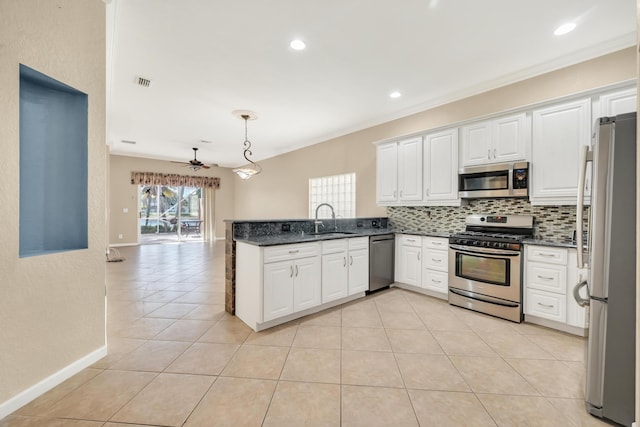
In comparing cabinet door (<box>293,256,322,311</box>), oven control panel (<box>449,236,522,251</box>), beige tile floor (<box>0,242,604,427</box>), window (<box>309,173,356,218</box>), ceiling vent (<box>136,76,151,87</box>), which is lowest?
beige tile floor (<box>0,242,604,427</box>)

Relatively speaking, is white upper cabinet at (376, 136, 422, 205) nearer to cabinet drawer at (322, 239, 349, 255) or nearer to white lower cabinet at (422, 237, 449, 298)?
white lower cabinet at (422, 237, 449, 298)

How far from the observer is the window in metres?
5.67

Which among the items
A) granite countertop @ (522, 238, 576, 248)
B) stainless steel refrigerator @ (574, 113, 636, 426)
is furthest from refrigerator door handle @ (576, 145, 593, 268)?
granite countertop @ (522, 238, 576, 248)

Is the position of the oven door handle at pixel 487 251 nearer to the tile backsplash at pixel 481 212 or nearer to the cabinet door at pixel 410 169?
the tile backsplash at pixel 481 212

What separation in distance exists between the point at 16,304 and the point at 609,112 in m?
4.75

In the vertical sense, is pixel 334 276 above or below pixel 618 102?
below

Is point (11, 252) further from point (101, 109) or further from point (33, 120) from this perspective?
point (101, 109)

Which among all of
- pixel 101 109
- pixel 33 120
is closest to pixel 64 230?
pixel 33 120

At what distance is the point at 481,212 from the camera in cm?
363

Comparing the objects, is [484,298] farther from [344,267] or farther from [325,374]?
[325,374]

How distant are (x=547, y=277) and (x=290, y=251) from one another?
2.58 meters

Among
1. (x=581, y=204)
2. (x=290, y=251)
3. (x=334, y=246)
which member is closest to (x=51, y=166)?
(x=290, y=251)

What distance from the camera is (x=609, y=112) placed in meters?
2.49

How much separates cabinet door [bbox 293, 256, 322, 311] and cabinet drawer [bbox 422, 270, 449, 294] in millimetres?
1563
